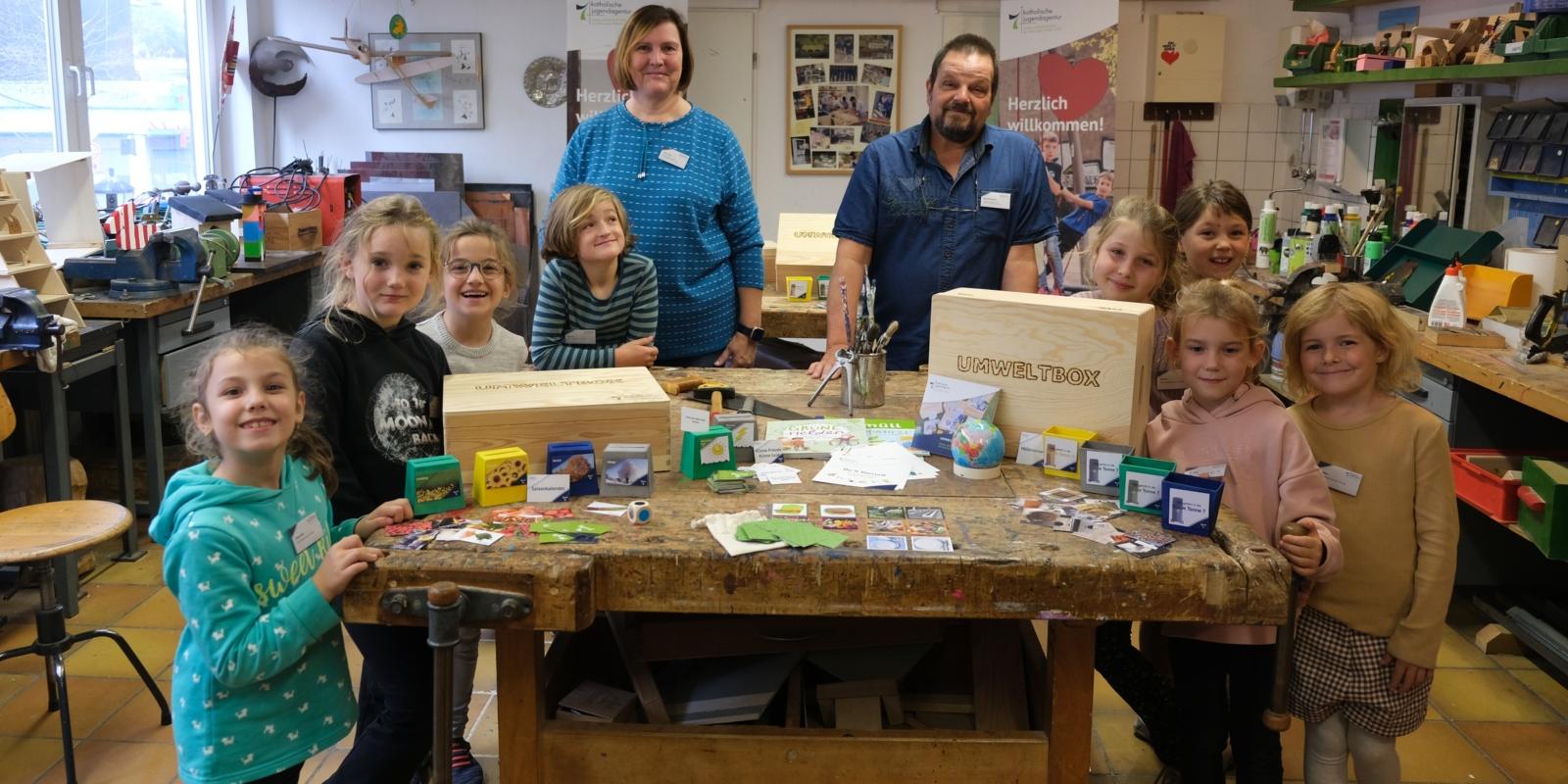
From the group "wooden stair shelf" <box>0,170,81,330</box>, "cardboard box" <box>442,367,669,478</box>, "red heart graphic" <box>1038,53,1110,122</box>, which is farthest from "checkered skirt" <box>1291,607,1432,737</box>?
"red heart graphic" <box>1038,53,1110,122</box>

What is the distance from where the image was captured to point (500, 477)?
2102mm

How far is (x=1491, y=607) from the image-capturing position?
385 cm

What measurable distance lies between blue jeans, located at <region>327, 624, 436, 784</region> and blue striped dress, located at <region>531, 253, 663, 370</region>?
95 cm

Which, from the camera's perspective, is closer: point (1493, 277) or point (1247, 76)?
point (1493, 277)

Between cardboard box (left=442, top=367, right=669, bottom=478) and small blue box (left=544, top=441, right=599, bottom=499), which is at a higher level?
cardboard box (left=442, top=367, right=669, bottom=478)

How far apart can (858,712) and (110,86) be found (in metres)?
5.34

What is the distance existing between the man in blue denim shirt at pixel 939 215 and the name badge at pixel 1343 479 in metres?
1.23

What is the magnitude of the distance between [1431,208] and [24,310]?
4824mm

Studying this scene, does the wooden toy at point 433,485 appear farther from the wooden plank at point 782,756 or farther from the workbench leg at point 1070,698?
the workbench leg at point 1070,698

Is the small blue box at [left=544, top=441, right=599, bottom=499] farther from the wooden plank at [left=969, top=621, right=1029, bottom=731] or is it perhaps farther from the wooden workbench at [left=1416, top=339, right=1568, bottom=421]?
the wooden workbench at [left=1416, top=339, right=1568, bottom=421]

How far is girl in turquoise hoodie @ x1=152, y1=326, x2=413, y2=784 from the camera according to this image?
1858mm

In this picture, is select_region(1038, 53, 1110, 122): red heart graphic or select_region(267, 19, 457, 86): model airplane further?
select_region(267, 19, 457, 86): model airplane

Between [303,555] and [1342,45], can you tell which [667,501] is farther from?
[1342,45]

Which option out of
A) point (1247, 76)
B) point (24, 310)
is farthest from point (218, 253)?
point (1247, 76)
